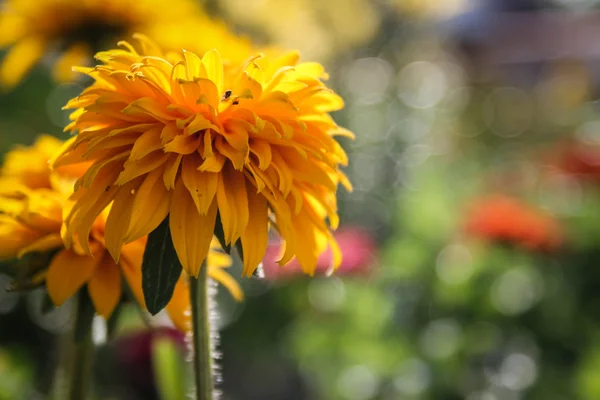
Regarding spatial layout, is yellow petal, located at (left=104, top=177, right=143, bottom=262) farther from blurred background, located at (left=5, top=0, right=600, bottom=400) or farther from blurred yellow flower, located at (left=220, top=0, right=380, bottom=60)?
blurred yellow flower, located at (left=220, top=0, right=380, bottom=60)

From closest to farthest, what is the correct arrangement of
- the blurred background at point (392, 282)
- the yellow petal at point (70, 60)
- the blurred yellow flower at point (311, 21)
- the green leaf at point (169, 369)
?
the green leaf at point (169, 369) < the yellow petal at point (70, 60) < the blurred background at point (392, 282) < the blurred yellow flower at point (311, 21)

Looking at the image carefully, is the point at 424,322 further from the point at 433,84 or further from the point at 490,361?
the point at 433,84

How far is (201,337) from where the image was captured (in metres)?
0.56

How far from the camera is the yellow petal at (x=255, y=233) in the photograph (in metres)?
0.51

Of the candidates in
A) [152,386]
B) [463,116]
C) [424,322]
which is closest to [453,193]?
[424,322]

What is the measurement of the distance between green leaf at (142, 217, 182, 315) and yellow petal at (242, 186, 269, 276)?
0.17 feet

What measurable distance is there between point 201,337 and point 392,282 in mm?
1020

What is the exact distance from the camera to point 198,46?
1038mm

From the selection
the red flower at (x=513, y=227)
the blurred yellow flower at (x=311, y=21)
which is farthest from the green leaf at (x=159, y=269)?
the blurred yellow flower at (x=311, y=21)

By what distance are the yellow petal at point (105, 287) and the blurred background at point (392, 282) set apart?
141 mm

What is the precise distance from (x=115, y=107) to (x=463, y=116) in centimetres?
300

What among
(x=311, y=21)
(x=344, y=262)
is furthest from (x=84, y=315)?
(x=311, y=21)

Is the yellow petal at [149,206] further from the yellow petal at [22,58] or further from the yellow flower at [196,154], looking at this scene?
the yellow petal at [22,58]

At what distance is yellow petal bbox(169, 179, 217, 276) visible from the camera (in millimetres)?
490
